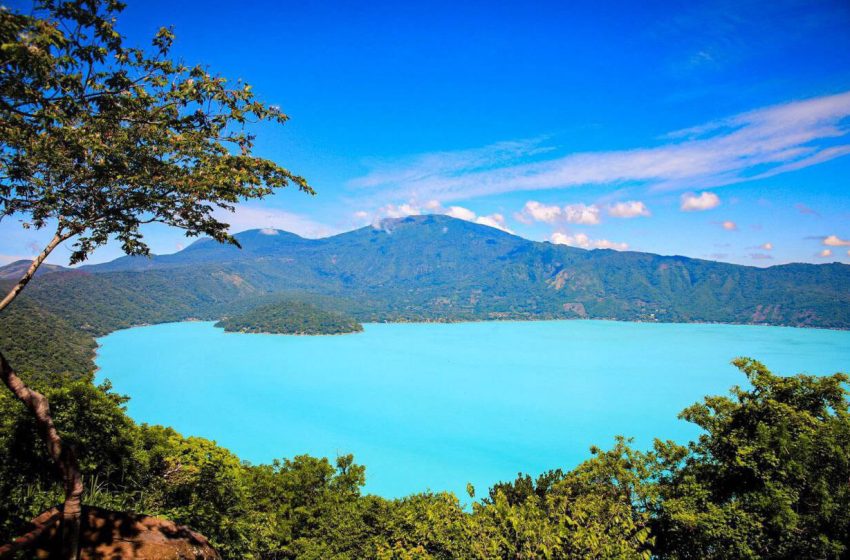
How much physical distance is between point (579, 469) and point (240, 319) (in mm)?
184620

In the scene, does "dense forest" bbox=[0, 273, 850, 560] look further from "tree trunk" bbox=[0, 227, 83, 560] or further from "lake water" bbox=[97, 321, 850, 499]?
"lake water" bbox=[97, 321, 850, 499]

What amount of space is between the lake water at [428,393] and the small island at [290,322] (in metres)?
11.6

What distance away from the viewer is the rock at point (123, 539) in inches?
196

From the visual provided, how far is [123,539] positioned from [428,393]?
84.4m

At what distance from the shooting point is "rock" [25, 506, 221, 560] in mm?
4984

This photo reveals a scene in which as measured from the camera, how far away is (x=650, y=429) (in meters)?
65.0

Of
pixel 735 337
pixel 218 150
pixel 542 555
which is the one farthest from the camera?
pixel 735 337

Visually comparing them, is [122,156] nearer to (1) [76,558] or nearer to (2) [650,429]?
(1) [76,558]

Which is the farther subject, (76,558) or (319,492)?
(319,492)

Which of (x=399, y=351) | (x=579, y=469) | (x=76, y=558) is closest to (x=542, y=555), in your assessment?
(x=76, y=558)

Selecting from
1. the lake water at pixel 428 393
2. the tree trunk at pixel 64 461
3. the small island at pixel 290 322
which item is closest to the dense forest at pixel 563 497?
the tree trunk at pixel 64 461

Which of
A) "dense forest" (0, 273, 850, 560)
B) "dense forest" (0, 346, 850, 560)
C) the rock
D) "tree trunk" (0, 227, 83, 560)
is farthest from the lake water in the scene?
"tree trunk" (0, 227, 83, 560)

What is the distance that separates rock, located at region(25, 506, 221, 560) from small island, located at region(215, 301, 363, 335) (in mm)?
170756

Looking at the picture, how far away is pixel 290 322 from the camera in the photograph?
172500mm
